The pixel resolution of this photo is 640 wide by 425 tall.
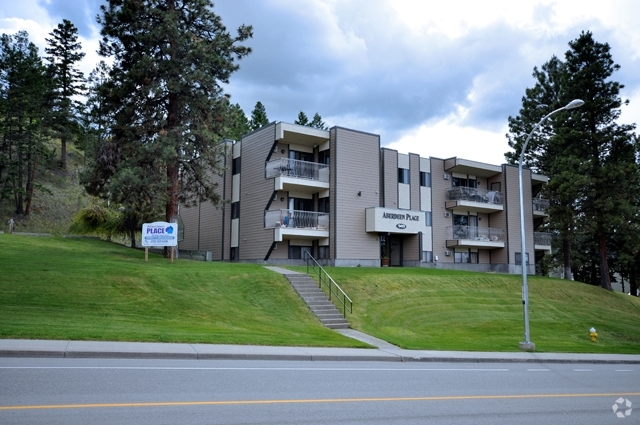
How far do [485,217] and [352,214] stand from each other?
15.4 m

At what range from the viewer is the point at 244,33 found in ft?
98.7

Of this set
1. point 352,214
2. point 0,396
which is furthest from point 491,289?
point 0,396

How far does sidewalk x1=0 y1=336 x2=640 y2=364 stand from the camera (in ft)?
37.5

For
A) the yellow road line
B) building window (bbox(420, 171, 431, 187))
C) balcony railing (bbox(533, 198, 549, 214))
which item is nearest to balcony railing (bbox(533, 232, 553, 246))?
balcony railing (bbox(533, 198, 549, 214))

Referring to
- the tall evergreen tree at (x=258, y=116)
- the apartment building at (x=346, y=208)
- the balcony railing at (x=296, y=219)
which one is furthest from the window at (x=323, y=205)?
the tall evergreen tree at (x=258, y=116)

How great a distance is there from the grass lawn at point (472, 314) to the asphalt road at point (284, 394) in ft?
21.0

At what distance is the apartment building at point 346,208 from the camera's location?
32.9 m

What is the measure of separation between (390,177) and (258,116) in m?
35.7

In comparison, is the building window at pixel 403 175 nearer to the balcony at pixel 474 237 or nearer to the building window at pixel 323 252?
the balcony at pixel 474 237

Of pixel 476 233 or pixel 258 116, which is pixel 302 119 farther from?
pixel 476 233

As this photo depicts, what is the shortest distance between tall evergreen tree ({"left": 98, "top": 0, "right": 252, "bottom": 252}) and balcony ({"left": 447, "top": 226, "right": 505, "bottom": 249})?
733 inches

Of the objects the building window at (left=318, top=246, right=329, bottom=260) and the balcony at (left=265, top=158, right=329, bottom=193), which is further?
the building window at (left=318, top=246, right=329, bottom=260)

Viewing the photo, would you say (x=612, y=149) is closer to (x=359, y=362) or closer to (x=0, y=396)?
(x=359, y=362)

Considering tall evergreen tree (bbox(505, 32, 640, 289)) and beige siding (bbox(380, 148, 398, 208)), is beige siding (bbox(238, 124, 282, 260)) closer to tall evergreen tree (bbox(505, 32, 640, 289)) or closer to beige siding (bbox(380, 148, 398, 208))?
beige siding (bbox(380, 148, 398, 208))
